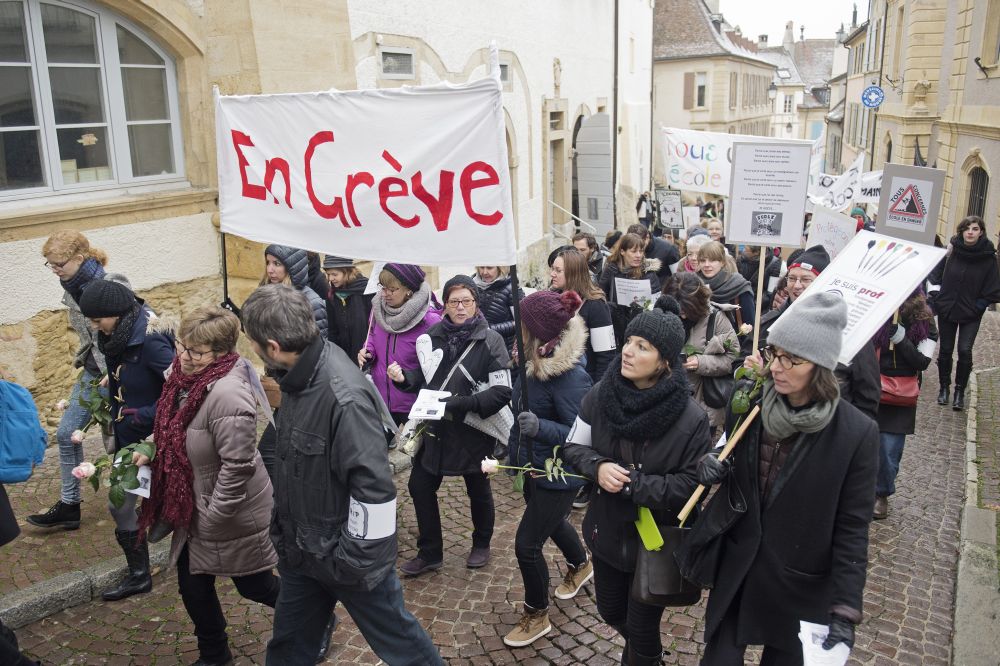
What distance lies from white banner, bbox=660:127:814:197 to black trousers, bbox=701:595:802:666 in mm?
8937

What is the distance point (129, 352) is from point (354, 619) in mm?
1950

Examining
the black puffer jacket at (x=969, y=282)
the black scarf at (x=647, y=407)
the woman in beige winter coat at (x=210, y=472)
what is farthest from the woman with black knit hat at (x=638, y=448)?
the black puffer jacket at (x=969, y=282)

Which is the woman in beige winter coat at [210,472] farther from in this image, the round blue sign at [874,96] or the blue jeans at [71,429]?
the round blue sign at [874,96]

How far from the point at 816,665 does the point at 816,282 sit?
1.73m

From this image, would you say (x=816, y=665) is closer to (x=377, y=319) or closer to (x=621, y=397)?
(x=621, y=397)

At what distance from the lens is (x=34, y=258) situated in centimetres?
→ 665

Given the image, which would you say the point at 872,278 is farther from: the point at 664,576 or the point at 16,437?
the point at 16,437

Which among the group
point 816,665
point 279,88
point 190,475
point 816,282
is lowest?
point 816,665

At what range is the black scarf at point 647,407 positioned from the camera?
3158 mm

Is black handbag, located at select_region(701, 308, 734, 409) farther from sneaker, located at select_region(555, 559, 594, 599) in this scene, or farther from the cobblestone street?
sneaker, located at select_region(555, 559, 594, 599)

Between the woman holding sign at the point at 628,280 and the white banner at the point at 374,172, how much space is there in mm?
2948

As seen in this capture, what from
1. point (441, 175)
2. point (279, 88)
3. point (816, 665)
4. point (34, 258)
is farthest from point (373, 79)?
point (816, 665)

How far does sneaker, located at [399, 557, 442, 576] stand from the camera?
4758 mm

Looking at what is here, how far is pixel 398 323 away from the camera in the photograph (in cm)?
503
